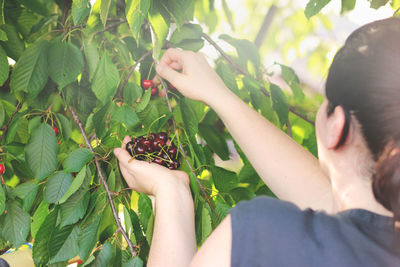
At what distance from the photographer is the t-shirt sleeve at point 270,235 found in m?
0.67

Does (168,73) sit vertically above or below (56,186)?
above

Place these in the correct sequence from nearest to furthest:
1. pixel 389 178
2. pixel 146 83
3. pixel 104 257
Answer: pixel 389 178 < pixel 104 257 < pixel 146 83

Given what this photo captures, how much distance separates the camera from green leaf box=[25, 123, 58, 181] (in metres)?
1.31

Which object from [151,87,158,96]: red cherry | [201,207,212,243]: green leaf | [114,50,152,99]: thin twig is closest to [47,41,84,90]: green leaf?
[114,50,152,99]: thin twig

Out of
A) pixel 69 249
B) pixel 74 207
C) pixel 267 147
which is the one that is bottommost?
pixel 69 249

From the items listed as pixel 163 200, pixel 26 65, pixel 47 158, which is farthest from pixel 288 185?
pixel 26 65

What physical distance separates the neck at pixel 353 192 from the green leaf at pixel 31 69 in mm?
980

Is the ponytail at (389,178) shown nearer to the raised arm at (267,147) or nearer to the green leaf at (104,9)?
the raised arm at (267,147)

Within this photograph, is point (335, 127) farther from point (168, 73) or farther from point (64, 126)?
point (64, 126)

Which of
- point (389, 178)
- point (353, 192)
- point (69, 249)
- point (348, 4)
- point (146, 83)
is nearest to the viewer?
point (389, 178)

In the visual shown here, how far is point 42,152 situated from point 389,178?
1040 millimetres

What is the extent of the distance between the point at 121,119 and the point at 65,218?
0.32m

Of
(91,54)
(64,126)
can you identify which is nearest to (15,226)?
(64,126)

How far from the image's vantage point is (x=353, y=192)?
0.74m
